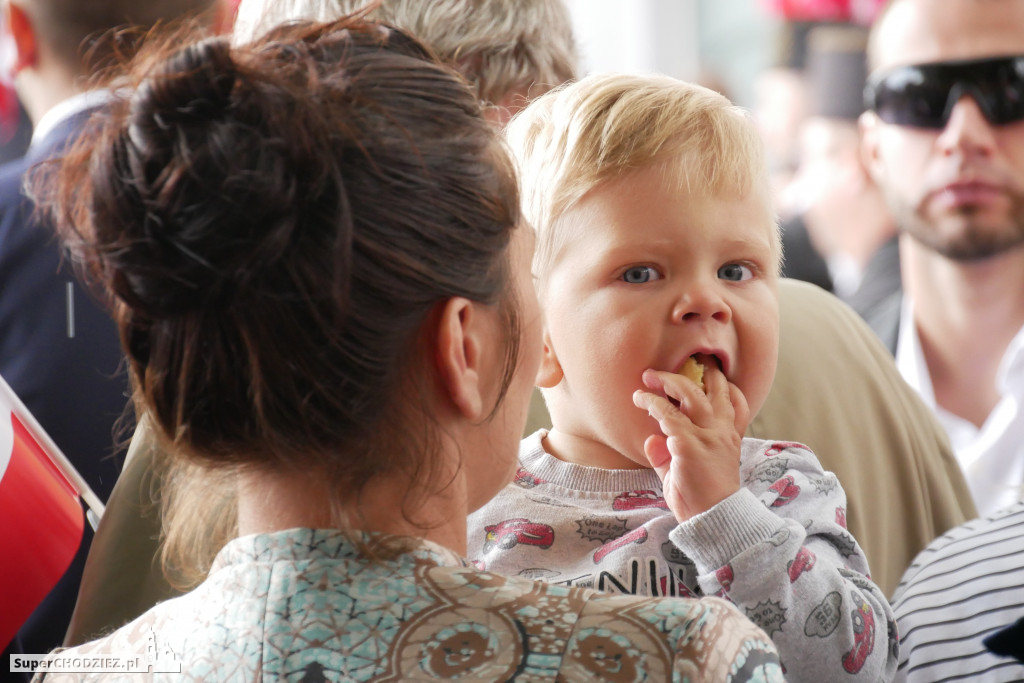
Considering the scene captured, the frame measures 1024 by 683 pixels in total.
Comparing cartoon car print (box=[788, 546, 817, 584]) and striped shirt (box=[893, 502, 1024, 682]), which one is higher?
cartoon car print (box=[788, 546, 817, 584])

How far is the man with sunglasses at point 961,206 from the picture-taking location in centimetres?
288

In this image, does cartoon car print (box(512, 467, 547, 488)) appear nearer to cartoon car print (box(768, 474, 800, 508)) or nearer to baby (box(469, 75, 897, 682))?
baby (box(469, 75, 897, 682))

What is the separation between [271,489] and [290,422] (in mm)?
90

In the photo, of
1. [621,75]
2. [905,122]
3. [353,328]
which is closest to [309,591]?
[353,328]

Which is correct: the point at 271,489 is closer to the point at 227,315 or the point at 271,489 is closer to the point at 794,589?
the point at 227,315

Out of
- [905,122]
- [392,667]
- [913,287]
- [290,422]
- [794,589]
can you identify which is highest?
[290,422]

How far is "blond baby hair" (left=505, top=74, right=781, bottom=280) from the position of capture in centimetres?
130

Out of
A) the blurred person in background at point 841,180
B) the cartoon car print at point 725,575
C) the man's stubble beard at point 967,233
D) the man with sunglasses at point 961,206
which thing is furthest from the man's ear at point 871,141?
the cartoon car print at point 725,575

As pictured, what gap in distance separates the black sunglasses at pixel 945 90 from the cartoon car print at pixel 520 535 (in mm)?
2121

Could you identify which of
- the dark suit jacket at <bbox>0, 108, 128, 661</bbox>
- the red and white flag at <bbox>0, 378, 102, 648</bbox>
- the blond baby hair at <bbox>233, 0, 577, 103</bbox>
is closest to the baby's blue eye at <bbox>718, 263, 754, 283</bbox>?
the blond baby hair at <bbox>233, 0, 577, 103</bbox>

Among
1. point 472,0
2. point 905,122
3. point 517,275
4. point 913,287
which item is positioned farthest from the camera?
point 913,287

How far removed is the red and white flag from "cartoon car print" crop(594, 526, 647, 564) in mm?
685

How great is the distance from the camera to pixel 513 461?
109 centimetres

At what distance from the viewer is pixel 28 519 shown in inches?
54.4
